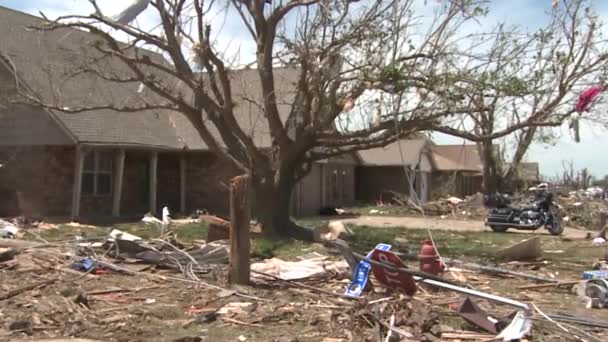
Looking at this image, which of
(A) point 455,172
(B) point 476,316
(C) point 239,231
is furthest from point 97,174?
(A) point 455,172

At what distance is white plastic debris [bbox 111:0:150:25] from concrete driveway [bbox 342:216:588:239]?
10.8 m

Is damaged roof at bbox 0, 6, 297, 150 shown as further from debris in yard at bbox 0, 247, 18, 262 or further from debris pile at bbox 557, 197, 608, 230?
debris pile at bbox 557, 197, 608, 230

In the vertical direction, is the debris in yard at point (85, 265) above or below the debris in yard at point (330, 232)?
below

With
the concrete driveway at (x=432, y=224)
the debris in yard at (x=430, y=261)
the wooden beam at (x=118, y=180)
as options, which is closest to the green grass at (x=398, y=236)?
the concrete driveway at (x=432, y=224)

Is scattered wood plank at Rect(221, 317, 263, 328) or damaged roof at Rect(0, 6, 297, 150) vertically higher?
damaged roof at Rect(0, 6, 297, 150)

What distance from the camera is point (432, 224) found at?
974 inches

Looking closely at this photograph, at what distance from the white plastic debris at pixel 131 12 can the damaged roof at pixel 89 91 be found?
9.16ft

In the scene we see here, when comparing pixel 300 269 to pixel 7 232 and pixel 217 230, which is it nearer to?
pixel 217 230

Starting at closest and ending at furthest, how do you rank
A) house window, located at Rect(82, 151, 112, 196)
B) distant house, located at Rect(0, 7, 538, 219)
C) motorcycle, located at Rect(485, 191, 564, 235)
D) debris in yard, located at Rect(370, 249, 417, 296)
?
debris in yard, located at Rect(370, 249, 417, 296)
motorcycle, located at Rect(485, 191, 564, 235)
distant house, located at Rect(0, 7, 538, 219)
house window, located at Rect(82, 151, 112, 196)

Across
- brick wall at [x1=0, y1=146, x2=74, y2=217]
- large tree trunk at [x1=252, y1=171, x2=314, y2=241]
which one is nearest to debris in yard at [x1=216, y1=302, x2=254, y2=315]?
large tree trunk at [x1=252, y1=171, x2=314, y2=241]

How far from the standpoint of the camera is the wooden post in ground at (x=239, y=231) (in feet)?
31.5

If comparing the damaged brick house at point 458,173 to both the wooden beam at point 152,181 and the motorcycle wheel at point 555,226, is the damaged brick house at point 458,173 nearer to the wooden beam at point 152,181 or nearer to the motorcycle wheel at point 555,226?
the motorcycle wheel at point 555,226

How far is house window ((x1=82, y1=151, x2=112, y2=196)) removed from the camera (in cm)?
2323

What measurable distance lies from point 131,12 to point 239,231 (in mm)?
7961
